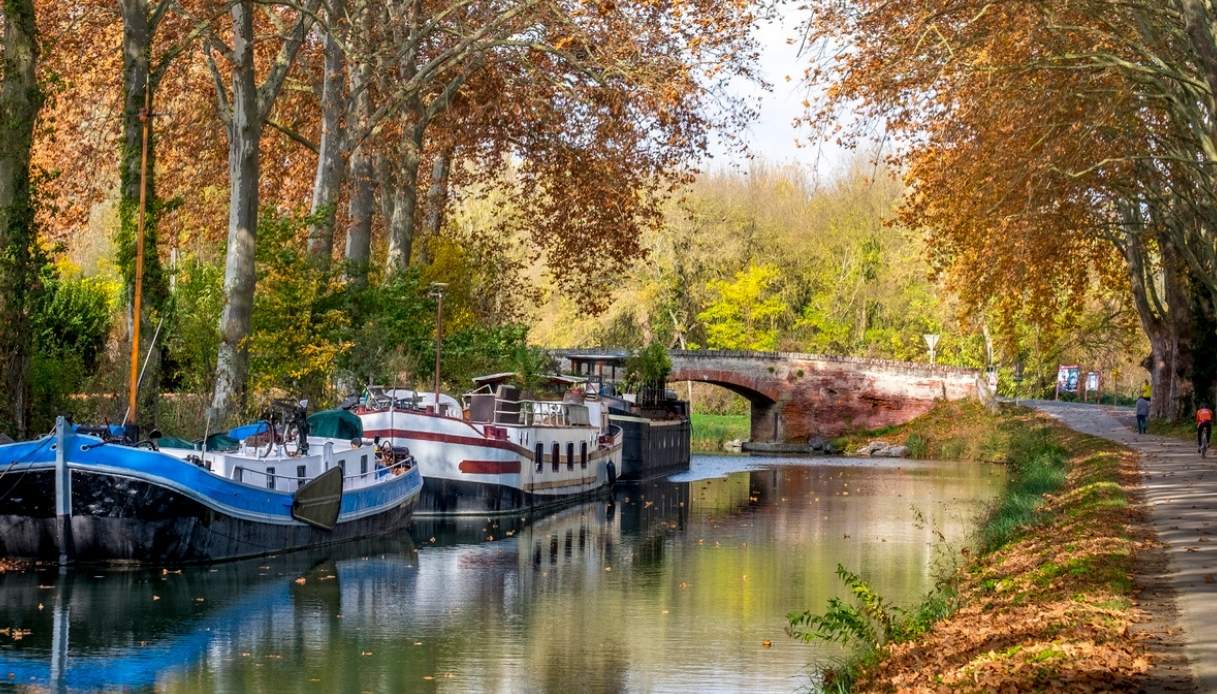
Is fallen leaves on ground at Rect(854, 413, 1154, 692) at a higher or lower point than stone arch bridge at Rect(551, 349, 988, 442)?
lower

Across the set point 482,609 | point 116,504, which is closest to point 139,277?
point 116,504

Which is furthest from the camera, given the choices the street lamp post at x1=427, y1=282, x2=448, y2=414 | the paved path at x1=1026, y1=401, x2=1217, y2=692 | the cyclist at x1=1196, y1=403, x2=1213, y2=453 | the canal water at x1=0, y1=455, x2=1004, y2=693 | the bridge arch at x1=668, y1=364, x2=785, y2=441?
the bridge arch at x1=668, y1=364, x2=785, y2=441

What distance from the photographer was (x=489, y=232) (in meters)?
69.1

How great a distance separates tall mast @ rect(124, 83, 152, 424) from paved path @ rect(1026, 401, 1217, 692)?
17375mm

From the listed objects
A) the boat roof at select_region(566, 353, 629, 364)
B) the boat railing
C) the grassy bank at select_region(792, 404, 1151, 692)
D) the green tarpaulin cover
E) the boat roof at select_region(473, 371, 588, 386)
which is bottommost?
the grassy bank at select_region(792, 404, 1151, 692)

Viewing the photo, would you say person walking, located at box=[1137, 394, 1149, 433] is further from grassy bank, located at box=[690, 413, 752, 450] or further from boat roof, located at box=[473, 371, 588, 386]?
grassy bank, located at box=[690, 413, 752, 450]

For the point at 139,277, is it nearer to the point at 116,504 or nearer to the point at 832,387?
the point at 116,504

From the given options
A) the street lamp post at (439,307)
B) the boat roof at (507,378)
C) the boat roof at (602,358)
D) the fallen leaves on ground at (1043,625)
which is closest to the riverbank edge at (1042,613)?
the fallen leaves on ground at (1043,625)

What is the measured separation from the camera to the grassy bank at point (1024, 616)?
1158cm

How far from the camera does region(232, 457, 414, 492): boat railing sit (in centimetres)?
2599

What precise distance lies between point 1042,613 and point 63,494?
15.2 m

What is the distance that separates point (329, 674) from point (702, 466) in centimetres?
4308

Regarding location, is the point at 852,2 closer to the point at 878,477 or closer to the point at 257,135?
the point at 257,135

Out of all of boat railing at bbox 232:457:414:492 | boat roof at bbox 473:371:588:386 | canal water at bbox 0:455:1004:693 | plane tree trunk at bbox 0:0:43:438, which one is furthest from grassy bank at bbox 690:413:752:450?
plane tree trunk at bbox 0:0:43:438
